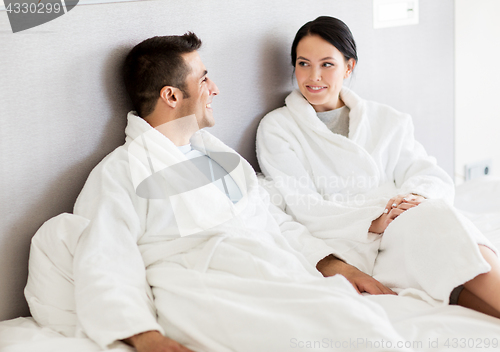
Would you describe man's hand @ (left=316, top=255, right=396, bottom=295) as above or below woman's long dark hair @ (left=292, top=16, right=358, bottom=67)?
below

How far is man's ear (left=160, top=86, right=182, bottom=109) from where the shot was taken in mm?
1355

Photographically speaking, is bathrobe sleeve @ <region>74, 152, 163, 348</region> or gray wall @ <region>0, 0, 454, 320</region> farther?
gray wall @ <region>0, 0, 454, 320</region>

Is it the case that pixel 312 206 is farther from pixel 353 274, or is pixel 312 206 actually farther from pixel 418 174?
pixel 418 174

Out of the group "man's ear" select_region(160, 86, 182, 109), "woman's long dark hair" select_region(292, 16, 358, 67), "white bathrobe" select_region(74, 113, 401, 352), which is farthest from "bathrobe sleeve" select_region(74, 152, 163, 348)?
"woman's long dark hair" select_region(292, 16, 358, 67)

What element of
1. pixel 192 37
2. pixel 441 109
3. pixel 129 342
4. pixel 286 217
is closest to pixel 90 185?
pixel 129 342

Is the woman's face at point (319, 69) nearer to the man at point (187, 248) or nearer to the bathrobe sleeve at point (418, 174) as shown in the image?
the bathrobe sleeve at point (418, 174)

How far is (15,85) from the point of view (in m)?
1.18

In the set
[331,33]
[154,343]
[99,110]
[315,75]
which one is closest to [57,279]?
[154,343]

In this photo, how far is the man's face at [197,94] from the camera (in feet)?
4.58

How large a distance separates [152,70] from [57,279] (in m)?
0.64

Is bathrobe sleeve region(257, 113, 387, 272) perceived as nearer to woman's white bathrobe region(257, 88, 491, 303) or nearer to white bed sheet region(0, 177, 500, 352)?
woman's white bathrobe region(257, 88, 491, 303)

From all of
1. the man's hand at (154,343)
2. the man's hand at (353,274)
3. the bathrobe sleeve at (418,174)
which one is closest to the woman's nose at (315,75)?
the bathrobe sleeve at (418,174)

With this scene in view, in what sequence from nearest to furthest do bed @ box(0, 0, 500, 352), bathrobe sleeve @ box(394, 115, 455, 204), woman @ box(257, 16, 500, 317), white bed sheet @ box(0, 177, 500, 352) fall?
white bed sheet @ box(0, 177, 500, 352) < bed @ box(0, 0, 500, 352) < woman @ box(257, 16, 500, 317) < bathrobe sleeve @ box(394, 115, 455, 204)

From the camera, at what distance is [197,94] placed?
1415 millimetres
